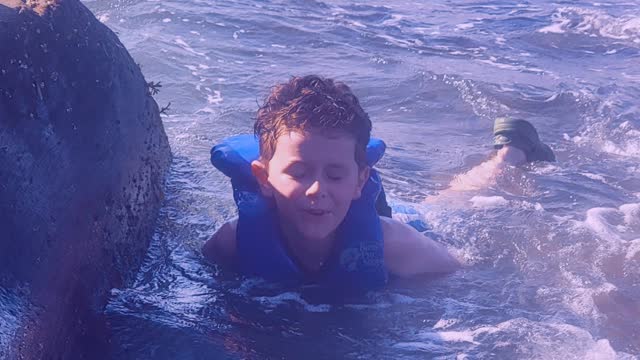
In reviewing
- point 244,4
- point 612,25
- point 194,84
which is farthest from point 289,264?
point 612,25

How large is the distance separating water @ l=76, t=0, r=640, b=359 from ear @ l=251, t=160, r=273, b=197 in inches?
19.4

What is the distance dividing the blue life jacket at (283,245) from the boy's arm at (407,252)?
0.15m

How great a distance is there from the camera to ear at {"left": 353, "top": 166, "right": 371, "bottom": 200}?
147 inches

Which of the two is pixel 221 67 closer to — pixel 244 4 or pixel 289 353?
pixel 244 4

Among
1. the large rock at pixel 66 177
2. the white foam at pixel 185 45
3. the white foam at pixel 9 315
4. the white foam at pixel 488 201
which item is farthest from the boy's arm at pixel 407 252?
the white foam at pixel 185 45

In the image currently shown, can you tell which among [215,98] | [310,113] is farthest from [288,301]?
[215,98]

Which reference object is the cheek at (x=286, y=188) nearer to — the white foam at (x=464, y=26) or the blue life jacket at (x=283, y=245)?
the blue life jacket at (x=283, y=245)

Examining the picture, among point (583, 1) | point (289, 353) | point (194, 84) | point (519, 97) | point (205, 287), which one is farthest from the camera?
point (583, 1)

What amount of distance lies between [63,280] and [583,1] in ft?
41.3

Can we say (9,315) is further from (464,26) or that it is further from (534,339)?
(464,26)

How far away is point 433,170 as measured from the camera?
256 inches

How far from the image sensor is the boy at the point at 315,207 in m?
3.55

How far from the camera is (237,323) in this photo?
3.62 meters

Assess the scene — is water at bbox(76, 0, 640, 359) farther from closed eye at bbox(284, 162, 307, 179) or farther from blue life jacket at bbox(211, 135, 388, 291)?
closed eye at bbox(284, 162, 307, 179)
